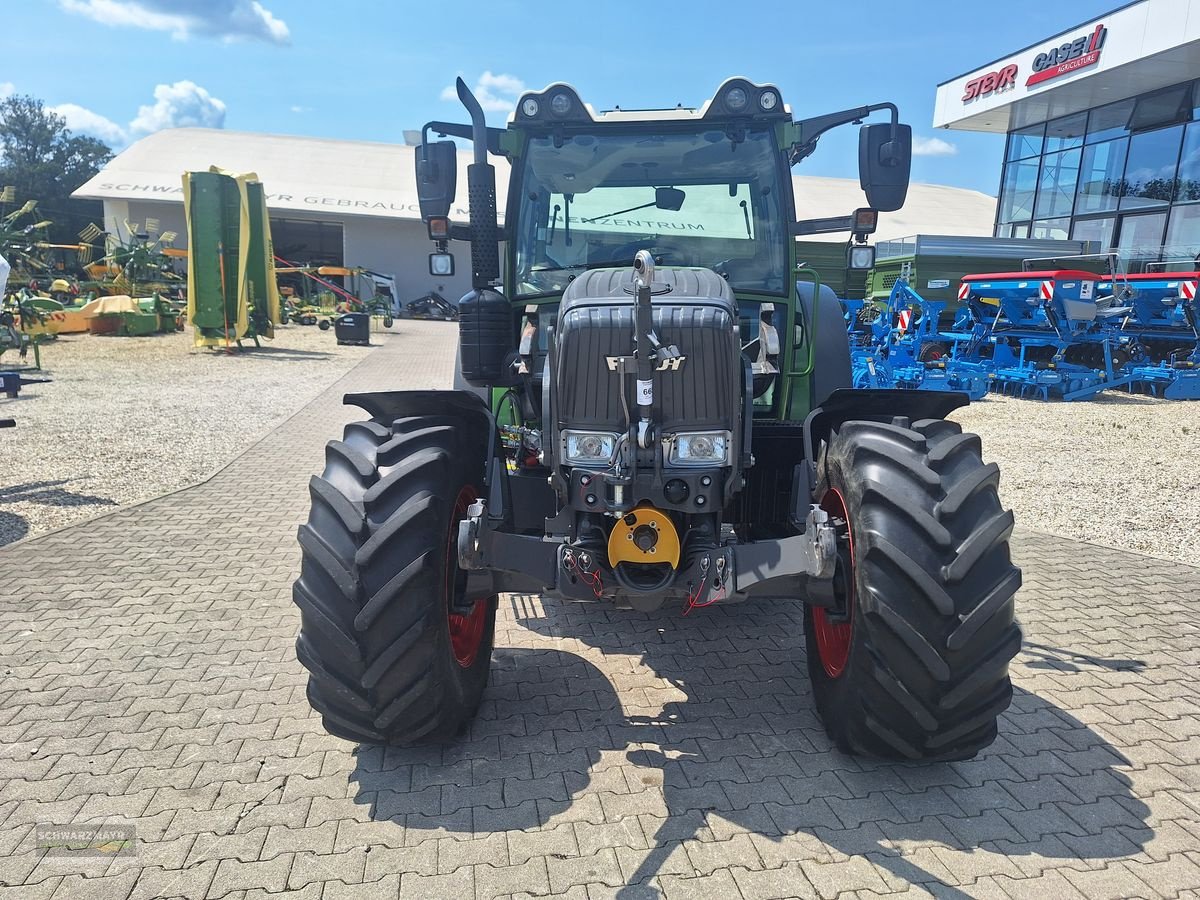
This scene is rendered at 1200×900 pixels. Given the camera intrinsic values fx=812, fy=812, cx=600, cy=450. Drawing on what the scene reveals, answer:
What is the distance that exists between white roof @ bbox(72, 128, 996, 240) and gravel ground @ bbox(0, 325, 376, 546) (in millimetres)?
18411

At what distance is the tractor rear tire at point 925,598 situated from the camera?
2.52 metres

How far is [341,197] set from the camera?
3722cm

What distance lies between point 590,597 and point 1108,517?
5286 mm

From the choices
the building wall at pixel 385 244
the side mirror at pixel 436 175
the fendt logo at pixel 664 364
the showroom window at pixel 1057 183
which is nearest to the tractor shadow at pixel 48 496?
the side mirror at pixel 436 175

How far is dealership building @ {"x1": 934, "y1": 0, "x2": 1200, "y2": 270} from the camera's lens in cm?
1705

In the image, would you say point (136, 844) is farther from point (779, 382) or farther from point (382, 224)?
point (382, 224)

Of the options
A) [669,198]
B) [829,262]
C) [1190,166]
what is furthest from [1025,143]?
[669,198]

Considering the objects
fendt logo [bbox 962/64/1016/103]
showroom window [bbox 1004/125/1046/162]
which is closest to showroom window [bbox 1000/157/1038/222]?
showroom window [bbox 1004/125/1046/162]

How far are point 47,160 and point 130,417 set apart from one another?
215 ft

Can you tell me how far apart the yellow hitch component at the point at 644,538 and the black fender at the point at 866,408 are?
694mm

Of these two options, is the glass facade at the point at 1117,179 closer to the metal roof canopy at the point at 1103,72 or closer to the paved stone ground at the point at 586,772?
the metal roof canopy at the point at 1103,72

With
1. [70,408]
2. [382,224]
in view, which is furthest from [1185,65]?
[382,224]

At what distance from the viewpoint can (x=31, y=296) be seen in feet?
45.8

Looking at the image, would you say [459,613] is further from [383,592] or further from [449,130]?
[449,130]
